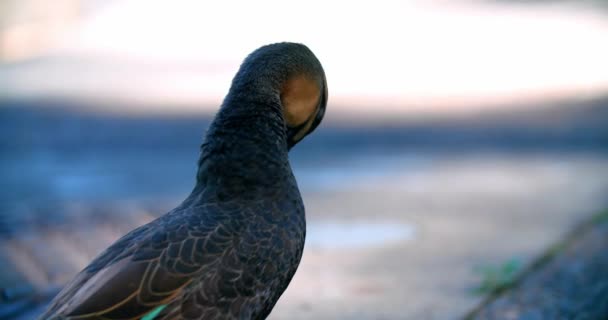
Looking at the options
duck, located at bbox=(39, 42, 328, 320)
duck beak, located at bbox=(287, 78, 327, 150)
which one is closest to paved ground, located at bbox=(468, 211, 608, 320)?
duck beak, located at bbox=(287, 78, 327, 150)

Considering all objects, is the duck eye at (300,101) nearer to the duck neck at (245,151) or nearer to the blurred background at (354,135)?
the duck neck at (245,151)

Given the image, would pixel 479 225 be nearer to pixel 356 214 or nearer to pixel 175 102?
pixel 356 214

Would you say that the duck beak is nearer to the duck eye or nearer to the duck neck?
the duck eye

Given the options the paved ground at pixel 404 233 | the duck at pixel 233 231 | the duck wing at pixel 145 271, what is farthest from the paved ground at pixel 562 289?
the duck wing at pixel 145 271

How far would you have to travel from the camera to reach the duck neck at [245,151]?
2.84m

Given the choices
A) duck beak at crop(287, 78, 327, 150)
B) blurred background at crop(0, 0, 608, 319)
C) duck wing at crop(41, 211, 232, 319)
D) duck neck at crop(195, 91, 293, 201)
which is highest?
blurred background at crop(0, 0, 608, 319)

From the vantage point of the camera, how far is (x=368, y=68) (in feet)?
35.1

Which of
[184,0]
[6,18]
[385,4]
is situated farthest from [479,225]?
[184,0]

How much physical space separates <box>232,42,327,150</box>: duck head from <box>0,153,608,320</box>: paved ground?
3.62 ft

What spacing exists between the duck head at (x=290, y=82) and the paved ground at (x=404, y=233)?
1102 millimetres

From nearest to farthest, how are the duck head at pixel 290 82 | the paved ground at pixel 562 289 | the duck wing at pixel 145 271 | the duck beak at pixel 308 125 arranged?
the duck wing at pixel 145 271
the duck head at pixel 290 82
the duck beak at pixel 308 125
the paved ground at pixel 562 289

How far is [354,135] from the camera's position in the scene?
8.04m

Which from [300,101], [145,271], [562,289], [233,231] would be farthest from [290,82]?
[562,289]

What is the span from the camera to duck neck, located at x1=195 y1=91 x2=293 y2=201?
2844mm
